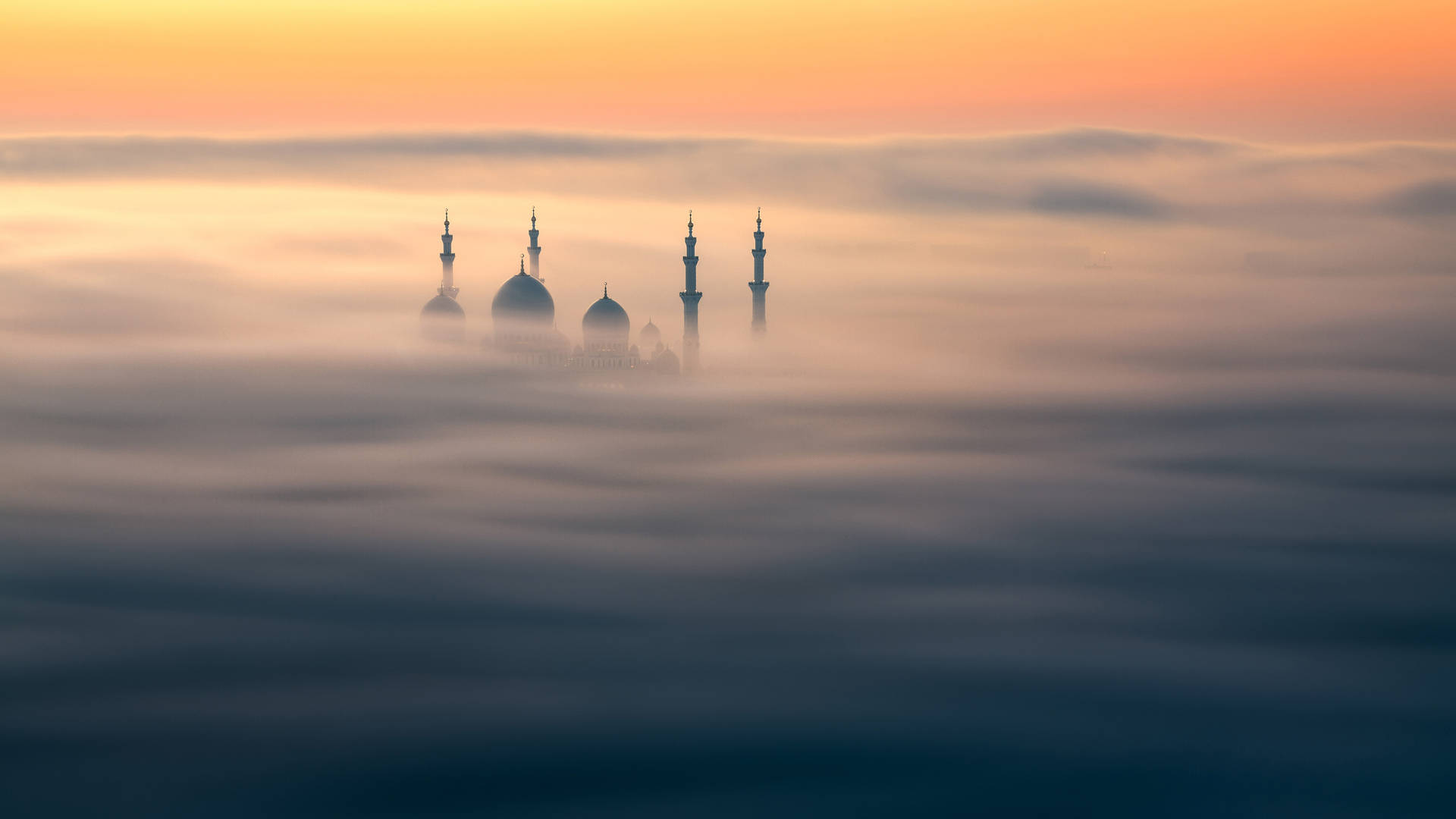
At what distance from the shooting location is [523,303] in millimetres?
109312

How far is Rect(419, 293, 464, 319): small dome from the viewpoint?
4449 inches

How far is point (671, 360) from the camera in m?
109

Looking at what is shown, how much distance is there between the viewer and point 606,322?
350 feet

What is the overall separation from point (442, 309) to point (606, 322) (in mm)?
12502

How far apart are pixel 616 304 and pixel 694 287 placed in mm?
6826

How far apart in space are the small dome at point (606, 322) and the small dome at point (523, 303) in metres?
2.96

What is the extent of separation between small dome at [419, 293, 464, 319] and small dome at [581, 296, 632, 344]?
965cm

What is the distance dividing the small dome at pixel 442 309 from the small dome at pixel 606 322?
965cm

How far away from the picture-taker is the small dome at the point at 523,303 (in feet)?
357

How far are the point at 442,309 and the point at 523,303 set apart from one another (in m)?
6.89

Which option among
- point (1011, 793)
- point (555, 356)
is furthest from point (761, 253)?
point (1011, 793)

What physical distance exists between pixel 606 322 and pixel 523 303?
18.9 feet

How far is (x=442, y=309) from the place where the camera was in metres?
114

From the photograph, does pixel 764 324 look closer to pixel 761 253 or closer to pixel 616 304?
pixel 761 253
